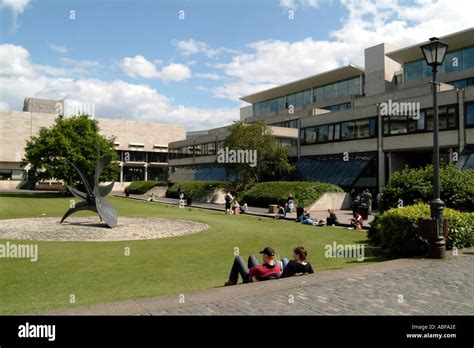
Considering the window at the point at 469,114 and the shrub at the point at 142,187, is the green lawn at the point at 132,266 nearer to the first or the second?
the window at the point at 469,114

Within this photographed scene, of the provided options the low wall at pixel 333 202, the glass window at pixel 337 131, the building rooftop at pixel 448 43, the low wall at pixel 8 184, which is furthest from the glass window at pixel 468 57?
the low wall at pixel 8 184

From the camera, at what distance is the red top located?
27.6 ft

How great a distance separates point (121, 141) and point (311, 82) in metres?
54.4

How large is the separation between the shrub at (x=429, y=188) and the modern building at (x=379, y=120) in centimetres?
1500

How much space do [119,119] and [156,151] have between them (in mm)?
12133

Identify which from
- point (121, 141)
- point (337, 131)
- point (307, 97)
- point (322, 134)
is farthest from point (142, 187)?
point (121, 141)

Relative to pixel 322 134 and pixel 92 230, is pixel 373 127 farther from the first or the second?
pixel 92 230

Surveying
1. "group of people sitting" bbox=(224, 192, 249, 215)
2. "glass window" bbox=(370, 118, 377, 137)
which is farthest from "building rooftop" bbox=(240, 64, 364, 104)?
"group of people sitting" bbox=(224, 192, 249, 215)

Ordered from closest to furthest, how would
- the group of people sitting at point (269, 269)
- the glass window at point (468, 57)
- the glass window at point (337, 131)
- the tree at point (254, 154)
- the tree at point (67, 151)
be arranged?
the group of people sitting at point (269, 269) → the tree at point (254, 154) → the glass window at point (337, 131) → the glass window at point (468, 57) → the tree at point (67, 151)

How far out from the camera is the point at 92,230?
19844mm

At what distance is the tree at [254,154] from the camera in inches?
1596

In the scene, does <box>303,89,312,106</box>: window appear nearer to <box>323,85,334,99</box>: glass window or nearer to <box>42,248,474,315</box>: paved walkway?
<box>323,85,334,99</box>: glass window
